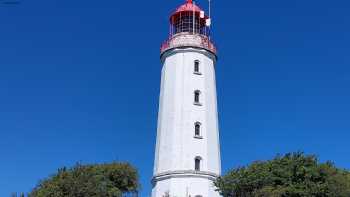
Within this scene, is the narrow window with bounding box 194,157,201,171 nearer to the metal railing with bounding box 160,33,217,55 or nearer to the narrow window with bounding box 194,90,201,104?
the narrow window with bounding box 194,90,201,104

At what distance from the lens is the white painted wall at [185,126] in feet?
143

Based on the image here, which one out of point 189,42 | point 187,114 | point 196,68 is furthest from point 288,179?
point 189,42

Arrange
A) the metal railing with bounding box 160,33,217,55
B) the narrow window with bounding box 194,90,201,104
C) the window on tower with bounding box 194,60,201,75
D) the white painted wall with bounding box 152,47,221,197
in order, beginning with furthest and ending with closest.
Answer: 1. the metal railing with bounding box 160,33,217,55
2. the window on tower with bounding box 194,60,201,75
3. the narrow window with bounding box 194,90,201,104
4. the white painted wall with bounding box 152,47,221,197

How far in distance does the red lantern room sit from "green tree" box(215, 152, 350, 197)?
14593 millimetres

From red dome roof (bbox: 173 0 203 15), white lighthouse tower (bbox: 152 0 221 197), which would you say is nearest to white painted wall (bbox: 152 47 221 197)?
white lighthouse tower (bbox: 152 0 221 197)

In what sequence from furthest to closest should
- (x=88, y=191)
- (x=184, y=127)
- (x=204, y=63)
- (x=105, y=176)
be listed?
(x=204, y=63) < (x=184, y=127) < (x=105, y=176) < (x=88, y=191)

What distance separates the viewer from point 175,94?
4644cm

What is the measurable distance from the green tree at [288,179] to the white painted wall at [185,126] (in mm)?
5432

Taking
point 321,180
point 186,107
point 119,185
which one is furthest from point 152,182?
point 321,180

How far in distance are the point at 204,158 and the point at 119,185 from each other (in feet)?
23.7

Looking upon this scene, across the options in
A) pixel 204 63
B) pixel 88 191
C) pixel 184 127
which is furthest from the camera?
pixel 204 63

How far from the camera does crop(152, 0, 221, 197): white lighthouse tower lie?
4359 centimetres

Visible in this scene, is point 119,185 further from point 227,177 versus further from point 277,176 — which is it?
point 277,176

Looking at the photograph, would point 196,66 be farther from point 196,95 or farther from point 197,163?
point 197,163
